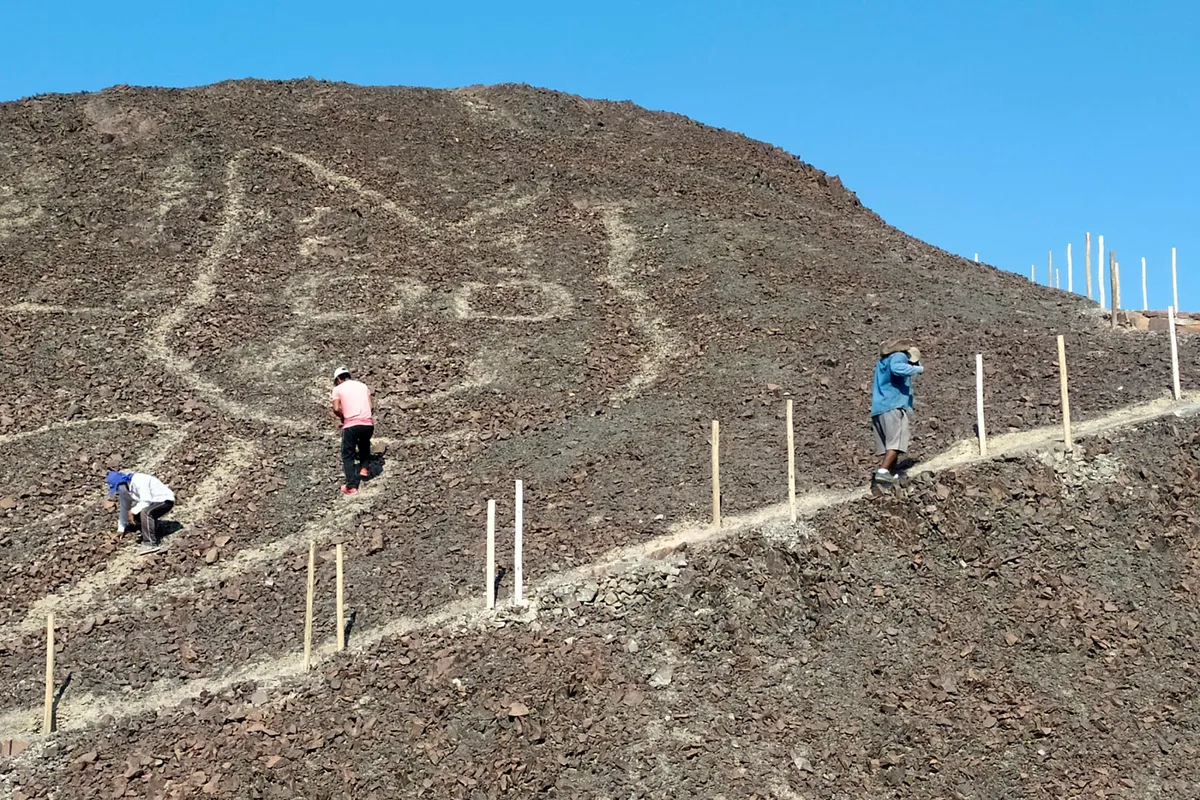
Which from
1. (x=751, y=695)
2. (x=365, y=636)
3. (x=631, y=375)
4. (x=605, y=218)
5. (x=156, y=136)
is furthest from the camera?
(x=156, y=136)

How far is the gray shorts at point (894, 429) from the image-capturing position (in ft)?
51.2

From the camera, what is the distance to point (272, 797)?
40.3ft

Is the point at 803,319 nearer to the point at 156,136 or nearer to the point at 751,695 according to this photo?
the point at 751,695

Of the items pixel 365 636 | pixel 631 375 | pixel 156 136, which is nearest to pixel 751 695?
pixel 365 636

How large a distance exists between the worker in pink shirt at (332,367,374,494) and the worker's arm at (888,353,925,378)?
739 centimetres

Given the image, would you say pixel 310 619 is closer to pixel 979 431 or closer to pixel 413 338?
pixel 979 431

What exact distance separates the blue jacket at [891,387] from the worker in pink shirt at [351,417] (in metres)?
7.18

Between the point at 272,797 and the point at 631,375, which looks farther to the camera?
the point at 631,375

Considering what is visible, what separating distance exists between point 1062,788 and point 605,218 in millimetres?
19318

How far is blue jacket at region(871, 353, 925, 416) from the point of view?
15695mm

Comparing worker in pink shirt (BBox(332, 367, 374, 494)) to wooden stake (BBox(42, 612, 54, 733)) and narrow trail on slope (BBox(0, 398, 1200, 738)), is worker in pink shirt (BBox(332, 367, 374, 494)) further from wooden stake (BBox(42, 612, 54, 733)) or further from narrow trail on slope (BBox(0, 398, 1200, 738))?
wooden stake (BBox(42, 612, 54, 733))

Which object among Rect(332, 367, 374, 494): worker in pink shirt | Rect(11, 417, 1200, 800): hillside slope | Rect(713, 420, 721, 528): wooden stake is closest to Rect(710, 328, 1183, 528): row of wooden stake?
Rect(713, 420, 721, 528): wooden stake

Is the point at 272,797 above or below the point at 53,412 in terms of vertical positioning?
below

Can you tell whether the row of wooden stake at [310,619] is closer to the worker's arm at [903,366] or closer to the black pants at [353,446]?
the black pants at [353,446]
